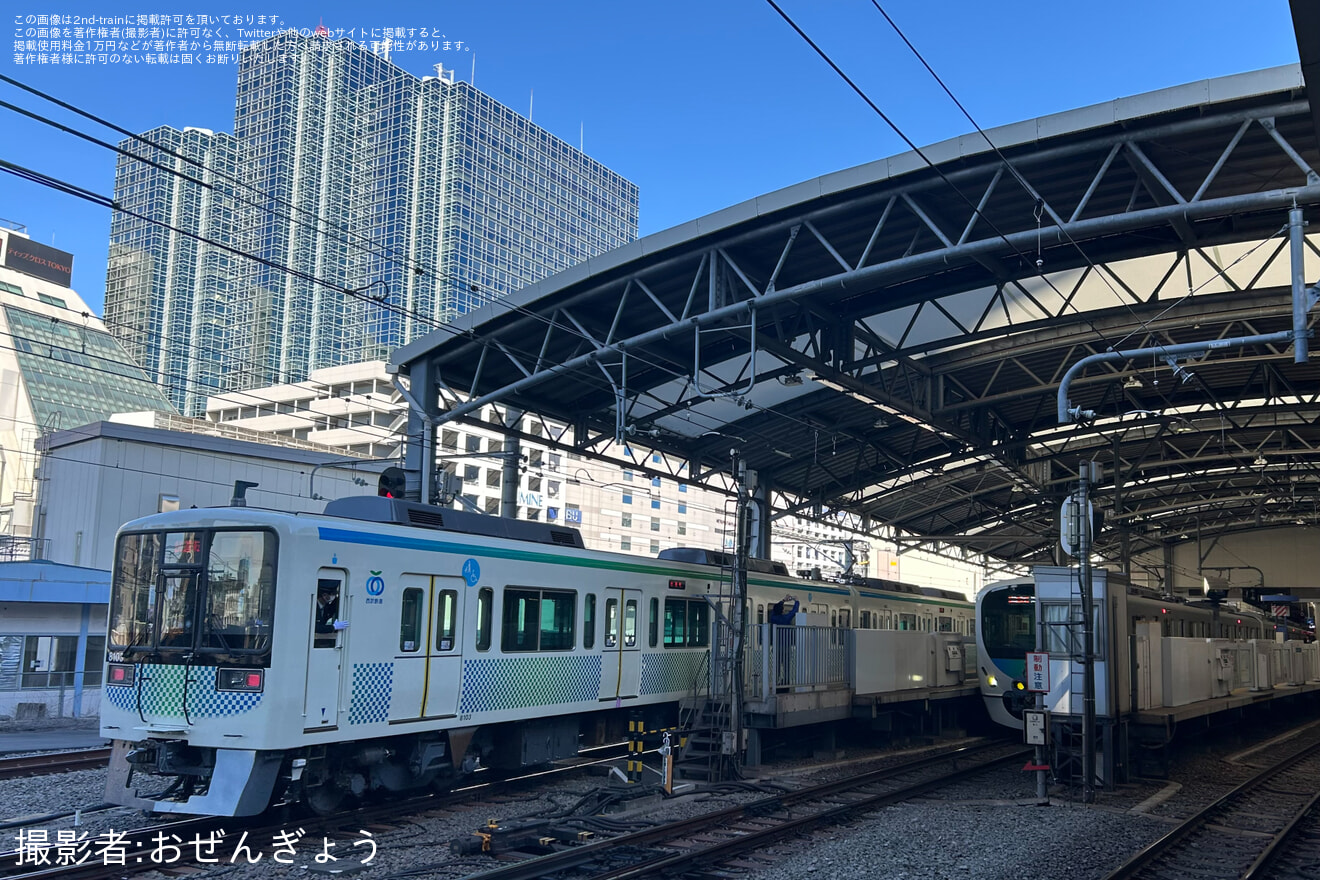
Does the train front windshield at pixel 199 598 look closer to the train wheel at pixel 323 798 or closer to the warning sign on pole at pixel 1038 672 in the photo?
the train wheel at pixel 323 798

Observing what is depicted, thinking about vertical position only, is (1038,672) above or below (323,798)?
above

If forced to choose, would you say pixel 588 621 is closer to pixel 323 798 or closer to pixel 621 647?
pixel 621 647

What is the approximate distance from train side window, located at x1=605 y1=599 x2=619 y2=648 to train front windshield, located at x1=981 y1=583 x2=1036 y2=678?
7450 millimetres

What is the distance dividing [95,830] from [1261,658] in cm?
2315

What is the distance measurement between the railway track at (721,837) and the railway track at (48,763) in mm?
6793

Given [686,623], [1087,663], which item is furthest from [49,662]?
A: [1087,663]

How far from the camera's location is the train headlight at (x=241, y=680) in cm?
927

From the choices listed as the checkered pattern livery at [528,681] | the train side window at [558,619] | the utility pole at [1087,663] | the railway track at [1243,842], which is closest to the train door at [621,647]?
the checkered pattern livery at [528,681]

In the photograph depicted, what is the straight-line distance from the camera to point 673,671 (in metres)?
15.4

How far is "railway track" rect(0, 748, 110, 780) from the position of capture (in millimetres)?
12203

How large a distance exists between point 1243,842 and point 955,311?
32.8 ft

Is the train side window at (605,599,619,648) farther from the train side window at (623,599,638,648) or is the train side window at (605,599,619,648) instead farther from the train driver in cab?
the train driver in cab

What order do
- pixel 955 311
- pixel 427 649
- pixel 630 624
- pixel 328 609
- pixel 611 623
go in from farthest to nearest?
pixel 955 311
pixel 630 624
pixel 611 623
pixel 427 649
pixel 328 609

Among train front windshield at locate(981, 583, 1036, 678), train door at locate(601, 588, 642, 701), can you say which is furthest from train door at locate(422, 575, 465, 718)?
train front windshield at locate(981, 583, 1036, 678)
